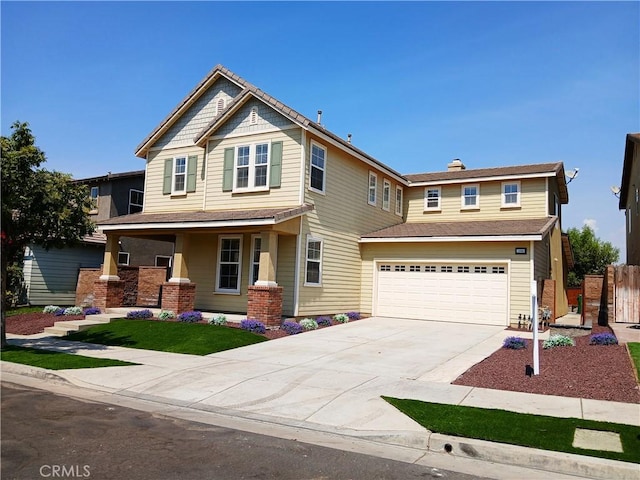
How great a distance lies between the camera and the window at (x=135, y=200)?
1102 inches

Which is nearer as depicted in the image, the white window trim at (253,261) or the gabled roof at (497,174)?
the white window trim at (253,261)

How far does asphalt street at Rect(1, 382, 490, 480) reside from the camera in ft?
18.0

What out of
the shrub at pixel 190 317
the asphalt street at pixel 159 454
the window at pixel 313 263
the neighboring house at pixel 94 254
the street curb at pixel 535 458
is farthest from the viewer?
the neighboring house at pixel 94 254

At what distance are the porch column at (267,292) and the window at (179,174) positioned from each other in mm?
6226

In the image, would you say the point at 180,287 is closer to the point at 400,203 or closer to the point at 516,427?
the point at 400,203

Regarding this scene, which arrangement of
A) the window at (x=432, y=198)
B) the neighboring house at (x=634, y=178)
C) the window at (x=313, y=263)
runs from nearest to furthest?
the window at (x=313, y=263) → the neighboring house at (x=634, y=178) → the window at (x=432, y=198)

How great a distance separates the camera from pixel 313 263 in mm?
18750

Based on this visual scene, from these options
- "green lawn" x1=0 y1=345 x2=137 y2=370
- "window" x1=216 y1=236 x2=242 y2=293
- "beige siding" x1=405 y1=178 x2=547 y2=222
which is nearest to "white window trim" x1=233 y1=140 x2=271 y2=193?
"window" x1=216 y1=236 x2=242 y2=293

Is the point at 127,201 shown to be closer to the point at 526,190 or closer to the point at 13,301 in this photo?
the point at 13,301

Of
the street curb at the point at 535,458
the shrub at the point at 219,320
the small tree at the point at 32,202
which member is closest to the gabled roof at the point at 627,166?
the shrub at the point at 219,320

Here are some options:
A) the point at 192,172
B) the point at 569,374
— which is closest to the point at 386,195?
the point at 192,172

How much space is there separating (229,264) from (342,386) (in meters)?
10.5

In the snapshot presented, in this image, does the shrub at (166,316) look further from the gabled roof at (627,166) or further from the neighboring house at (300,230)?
the gabled roof at (627,166)

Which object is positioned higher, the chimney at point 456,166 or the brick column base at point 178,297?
the chimney at point 456,166
